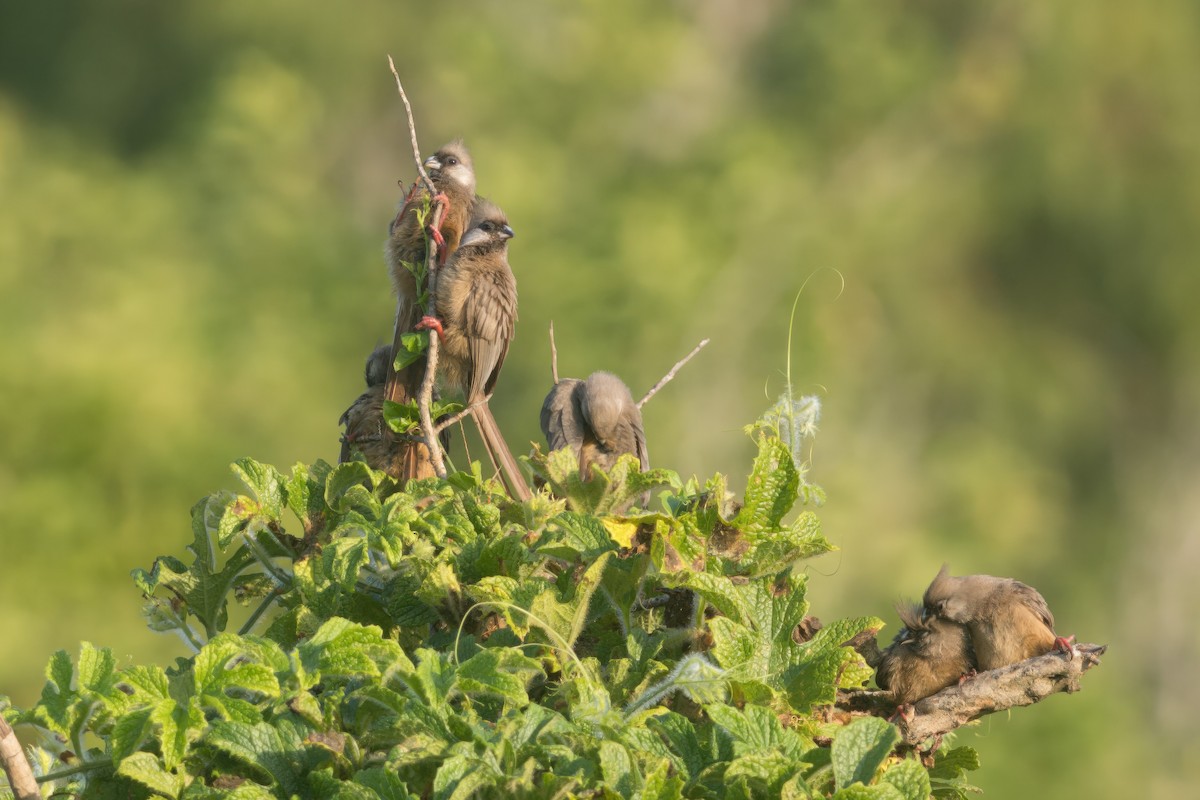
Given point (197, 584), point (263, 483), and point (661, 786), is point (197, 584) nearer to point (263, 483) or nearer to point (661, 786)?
point (263, 483)

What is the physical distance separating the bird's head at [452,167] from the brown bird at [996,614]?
9.06 feet

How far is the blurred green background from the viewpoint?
981 cm

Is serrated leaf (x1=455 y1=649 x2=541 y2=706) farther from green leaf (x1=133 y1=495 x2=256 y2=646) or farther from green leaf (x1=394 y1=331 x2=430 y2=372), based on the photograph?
green leaf (x1=394 y1=331 x2=430 y2=372)

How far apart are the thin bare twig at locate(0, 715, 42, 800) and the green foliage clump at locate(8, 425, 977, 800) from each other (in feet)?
0.28

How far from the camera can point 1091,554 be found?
488 inches

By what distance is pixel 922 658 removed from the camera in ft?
7.91

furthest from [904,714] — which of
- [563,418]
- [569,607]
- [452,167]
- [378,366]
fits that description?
[452,167]

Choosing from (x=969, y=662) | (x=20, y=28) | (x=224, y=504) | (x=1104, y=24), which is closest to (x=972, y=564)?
(x=1104, y=24)

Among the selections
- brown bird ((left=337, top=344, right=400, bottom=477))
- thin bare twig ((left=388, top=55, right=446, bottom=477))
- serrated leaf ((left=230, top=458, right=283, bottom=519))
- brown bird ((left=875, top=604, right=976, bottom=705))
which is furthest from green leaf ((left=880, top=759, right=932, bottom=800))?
brown bird ((left=337, top=344, right=400, bottom=477))

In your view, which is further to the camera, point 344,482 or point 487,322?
point 487,322

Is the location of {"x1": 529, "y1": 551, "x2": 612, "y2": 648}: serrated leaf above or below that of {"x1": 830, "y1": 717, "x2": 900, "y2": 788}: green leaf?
above

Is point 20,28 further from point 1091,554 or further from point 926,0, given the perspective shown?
point 1091,554

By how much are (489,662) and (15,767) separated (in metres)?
0.53

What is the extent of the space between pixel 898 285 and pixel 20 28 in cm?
867
